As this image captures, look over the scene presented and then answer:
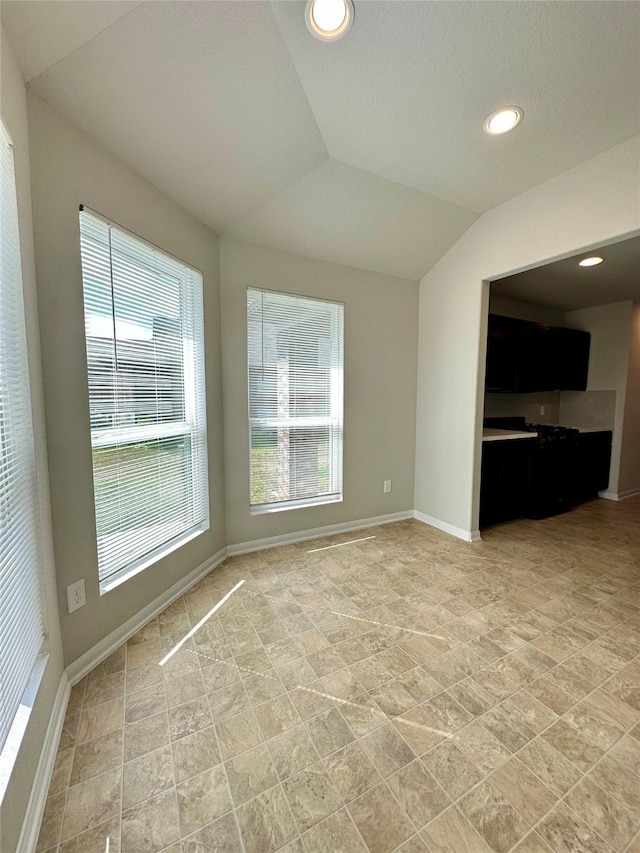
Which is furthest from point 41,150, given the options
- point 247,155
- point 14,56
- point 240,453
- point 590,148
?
point 590,148

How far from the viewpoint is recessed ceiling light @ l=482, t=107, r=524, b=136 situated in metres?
1.73

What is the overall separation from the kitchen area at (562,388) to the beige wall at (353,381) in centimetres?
87

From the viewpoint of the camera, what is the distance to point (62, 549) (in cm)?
150

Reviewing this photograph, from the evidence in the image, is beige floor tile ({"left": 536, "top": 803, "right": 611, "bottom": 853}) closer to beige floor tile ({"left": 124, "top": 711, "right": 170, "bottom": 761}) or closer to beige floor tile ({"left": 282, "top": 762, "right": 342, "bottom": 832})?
beige floor tile ({"left": 282, "top": 762, "right": 342, "bottom": 832})

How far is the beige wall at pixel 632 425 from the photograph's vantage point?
4.26 metres

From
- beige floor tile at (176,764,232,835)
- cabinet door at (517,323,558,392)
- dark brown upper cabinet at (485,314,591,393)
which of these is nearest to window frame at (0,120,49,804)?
beige floor tile at (176,764,232,835)

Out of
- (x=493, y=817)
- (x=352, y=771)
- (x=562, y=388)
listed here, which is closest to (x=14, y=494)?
(x=352, y=771)

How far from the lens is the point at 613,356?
172 inches

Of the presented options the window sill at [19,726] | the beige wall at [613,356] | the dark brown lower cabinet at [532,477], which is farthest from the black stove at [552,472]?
the window sill at [19,726]

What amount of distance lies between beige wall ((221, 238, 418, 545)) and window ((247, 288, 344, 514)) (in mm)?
78

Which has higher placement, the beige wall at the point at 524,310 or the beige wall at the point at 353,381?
the beige wall at the point at 524,310

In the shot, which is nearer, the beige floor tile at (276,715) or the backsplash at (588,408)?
the beige floor tile at (276,715)

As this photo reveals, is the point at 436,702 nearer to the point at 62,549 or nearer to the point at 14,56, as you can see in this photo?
the point at 62,549

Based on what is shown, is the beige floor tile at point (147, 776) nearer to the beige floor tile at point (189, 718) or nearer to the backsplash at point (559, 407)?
the beige floor tile at point (189, 718)
